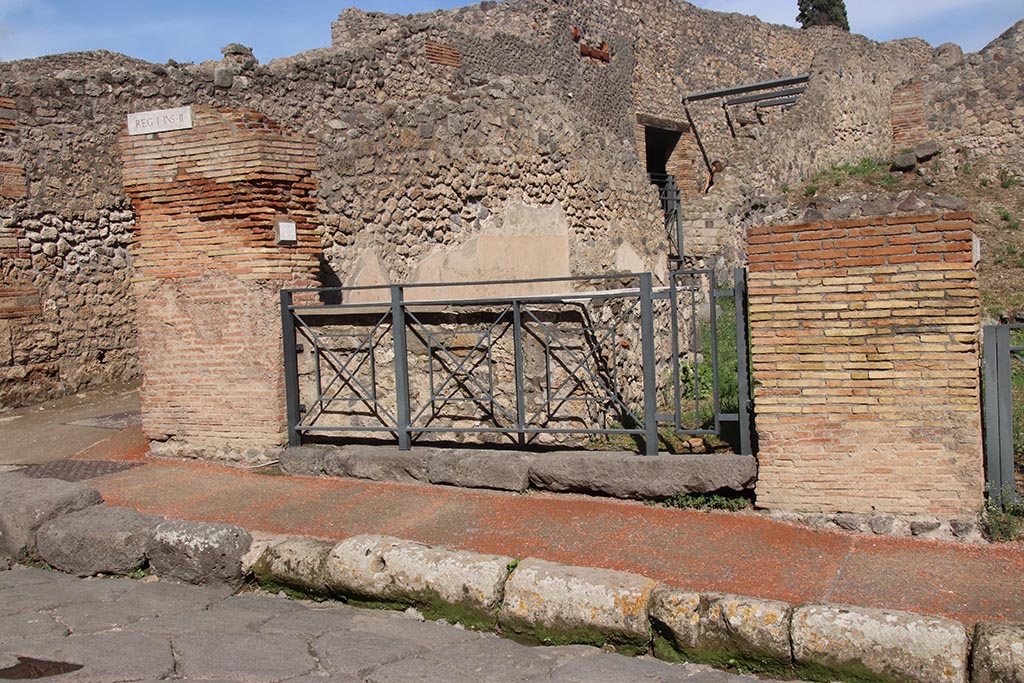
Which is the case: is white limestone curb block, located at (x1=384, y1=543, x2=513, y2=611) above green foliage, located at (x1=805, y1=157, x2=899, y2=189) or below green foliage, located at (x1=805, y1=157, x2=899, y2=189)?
below

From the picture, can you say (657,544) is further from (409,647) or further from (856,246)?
(856,246)

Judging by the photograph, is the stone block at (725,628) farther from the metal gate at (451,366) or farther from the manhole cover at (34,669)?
the manhole cover at (34,669)

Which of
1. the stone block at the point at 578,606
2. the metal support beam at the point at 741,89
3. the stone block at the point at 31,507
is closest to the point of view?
the stone block at the point at 578,606

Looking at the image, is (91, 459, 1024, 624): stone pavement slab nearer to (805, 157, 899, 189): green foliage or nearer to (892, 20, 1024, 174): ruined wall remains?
(805, 157, 899, 189): green foliage

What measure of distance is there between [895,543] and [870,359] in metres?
1.01

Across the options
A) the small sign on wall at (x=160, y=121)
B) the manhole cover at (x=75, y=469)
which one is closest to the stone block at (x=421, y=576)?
the manhole cover at (x=75, y=469)

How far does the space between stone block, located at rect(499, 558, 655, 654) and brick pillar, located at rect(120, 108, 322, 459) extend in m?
3.43

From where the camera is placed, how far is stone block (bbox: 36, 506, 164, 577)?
17.6ft

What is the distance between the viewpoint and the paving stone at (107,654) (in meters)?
3.90

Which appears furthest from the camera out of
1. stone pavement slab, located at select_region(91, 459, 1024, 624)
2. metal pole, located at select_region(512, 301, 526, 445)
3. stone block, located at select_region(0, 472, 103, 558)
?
metal pole, located at select_region(512, 301, 526, 445)

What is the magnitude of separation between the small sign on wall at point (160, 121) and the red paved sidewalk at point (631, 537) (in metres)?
2.70

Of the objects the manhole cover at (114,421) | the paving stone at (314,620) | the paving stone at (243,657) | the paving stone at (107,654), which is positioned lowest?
the paving stone at (314,620)

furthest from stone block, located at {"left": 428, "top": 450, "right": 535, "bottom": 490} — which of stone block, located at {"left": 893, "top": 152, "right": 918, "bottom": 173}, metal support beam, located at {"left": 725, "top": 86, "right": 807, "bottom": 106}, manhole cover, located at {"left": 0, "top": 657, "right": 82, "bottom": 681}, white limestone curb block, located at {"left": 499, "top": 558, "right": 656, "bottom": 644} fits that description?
metal support beam, located at {"left": 725, "top": 86, "right": 807, "bottom": 106}

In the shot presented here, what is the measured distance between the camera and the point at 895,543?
500 centimetres
